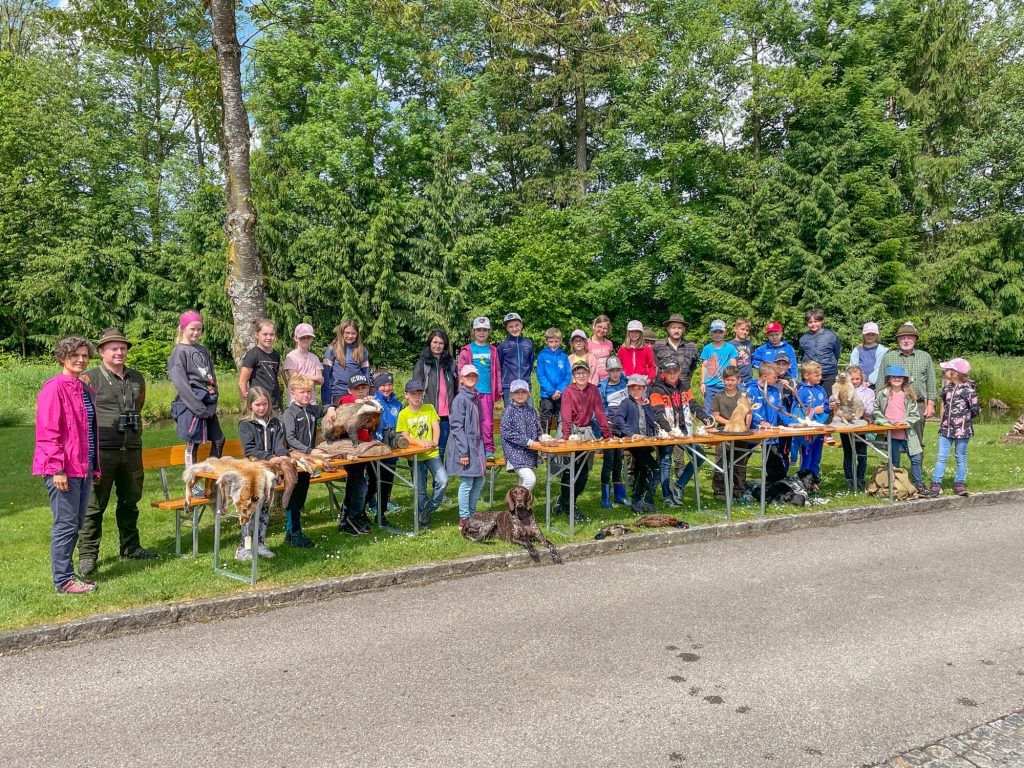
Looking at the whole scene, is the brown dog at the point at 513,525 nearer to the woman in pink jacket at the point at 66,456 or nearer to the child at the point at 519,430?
the child at the point at 519,430

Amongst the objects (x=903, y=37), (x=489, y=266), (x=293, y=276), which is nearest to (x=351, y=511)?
(x=489, y=266)

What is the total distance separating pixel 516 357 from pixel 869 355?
528 cm

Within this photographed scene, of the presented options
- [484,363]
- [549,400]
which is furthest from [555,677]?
[549,400]

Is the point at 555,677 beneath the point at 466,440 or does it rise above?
beneath

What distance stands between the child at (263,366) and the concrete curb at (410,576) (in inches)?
93.7

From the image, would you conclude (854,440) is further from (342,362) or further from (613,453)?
(342,362)

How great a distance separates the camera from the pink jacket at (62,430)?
5.99 m

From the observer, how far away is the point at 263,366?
8172 mm

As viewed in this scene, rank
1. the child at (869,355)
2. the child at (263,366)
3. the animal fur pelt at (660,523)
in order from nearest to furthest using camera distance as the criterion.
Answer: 1. the child at (263,366)
2. the animal fur pelt at (660,523)
3. the child at (869,355)

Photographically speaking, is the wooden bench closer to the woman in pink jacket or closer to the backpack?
the woman in pink jacket

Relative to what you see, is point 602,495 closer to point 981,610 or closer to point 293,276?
point 981,610

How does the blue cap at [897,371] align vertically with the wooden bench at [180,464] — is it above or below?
above

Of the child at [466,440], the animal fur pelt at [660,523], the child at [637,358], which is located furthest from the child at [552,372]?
the animal fur pelt at [660,523]

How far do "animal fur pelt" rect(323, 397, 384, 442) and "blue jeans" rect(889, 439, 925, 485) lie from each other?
22.6 feet
